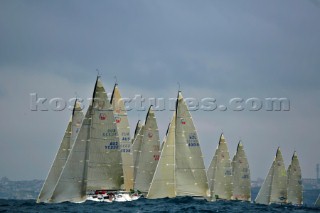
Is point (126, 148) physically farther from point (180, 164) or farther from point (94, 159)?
point (94, 159)

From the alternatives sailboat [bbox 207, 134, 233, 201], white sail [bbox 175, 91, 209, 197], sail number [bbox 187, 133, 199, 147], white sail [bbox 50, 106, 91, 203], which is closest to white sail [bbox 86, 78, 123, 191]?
white sail [bbox 50, 106, 91, 203]

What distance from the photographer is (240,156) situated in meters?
103

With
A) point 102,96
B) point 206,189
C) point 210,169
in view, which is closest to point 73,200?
point 102,96

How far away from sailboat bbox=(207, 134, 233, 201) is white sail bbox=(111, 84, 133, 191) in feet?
66.8

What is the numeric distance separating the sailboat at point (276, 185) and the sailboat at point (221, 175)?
11957 millimetres

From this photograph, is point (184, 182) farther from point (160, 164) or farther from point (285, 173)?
point (285, 173)

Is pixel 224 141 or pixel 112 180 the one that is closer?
pixel 112 180

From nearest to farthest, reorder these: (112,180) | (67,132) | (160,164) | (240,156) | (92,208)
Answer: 1. (92,208)
2. (112,180)
3. (160,164)
4. (67,132)
5. (240,156)

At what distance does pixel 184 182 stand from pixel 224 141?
27913mm

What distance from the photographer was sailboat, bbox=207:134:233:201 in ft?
309

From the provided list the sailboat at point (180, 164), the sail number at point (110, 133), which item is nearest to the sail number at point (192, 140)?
the sailboat at point (180, 164)

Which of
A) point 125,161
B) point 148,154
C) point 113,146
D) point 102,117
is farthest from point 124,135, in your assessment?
point 102,117

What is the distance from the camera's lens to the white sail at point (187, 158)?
68.5 metres

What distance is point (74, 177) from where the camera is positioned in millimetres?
59000
